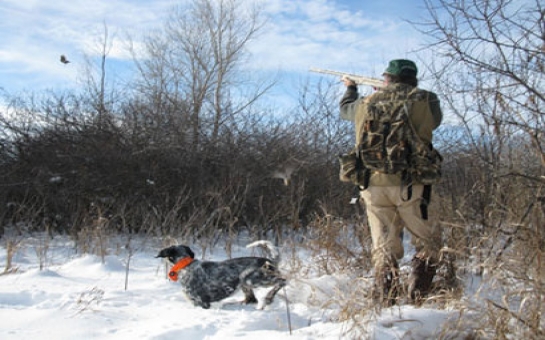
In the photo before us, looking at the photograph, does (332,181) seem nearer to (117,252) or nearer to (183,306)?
(117,252)

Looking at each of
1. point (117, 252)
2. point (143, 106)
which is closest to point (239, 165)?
point (143, 106)

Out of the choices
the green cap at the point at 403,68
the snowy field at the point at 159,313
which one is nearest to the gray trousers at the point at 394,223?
the snowy field at the point at 159,313

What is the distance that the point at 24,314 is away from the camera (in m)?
3.61

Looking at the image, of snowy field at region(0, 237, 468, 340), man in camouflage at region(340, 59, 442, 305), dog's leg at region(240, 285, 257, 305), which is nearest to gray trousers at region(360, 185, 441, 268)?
man in camouflage at region(340, 59, 442, 305)

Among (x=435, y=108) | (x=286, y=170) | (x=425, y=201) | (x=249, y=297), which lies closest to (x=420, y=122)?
(x=435, y=108)

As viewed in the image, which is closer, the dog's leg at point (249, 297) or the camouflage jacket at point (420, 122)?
the camouflage jacket at point (420, 122)

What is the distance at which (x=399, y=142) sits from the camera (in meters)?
3.74

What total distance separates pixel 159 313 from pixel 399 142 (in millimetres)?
2191

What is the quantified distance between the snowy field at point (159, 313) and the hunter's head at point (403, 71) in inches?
62.6

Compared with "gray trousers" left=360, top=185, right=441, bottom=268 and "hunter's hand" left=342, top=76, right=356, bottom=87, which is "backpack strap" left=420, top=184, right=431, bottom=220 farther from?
"hunter's hand" left=342, top=76, right=356, bottom=87

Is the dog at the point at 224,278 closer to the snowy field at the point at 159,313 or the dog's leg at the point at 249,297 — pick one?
the dog's leg at the point at 249,297

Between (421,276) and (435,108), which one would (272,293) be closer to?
(421,276)

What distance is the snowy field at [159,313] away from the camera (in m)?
3.00

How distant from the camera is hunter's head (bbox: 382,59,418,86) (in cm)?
389
